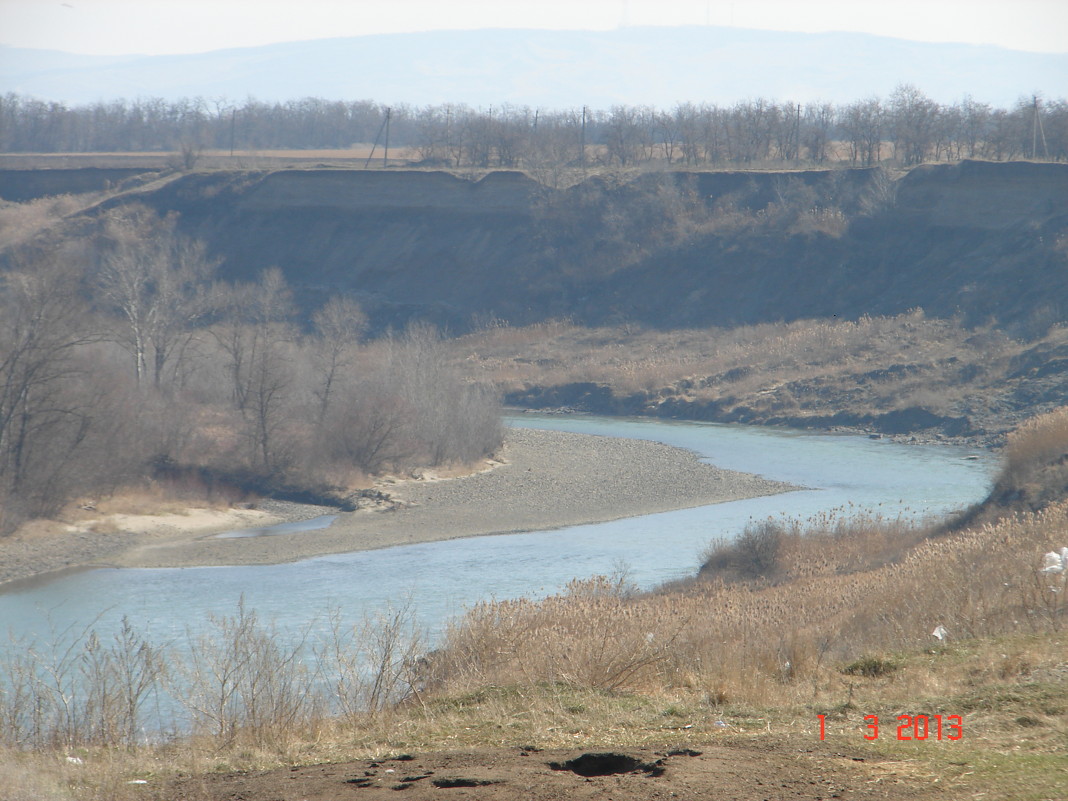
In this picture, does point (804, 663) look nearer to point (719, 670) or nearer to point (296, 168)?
point (719, 670)

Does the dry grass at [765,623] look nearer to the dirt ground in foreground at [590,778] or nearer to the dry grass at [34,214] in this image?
the dirt ground in foreground at [590,778]

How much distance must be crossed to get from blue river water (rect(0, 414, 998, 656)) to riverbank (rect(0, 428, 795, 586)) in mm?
1063

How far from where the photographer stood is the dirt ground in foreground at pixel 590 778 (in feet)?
18.8

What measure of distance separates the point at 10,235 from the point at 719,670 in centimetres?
7406

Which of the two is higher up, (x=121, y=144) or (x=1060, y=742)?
(x=121, y=144)

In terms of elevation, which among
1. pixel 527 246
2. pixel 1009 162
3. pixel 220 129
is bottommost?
pixel 527 246

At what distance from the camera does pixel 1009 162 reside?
2320 inches

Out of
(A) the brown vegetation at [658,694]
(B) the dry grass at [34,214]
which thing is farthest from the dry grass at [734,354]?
(A) the brown vegetation at [658,694]

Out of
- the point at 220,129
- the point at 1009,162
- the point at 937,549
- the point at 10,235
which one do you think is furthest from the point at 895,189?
the point at 220,129

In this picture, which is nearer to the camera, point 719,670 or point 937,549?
point 719,670

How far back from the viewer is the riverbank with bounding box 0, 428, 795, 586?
84.5ft
